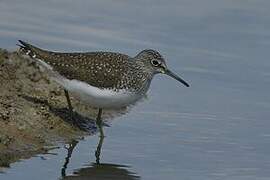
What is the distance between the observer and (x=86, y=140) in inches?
510

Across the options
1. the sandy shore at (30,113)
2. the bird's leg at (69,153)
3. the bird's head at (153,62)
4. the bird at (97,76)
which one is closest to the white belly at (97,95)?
the bird at (97,76)

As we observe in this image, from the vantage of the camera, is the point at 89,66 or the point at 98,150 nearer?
the point at 98,150

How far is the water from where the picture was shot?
1188 centimetres

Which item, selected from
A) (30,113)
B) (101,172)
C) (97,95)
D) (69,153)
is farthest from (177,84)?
(101,172)

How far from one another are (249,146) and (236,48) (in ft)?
13.1

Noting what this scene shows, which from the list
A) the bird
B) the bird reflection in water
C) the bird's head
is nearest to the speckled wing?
the bird

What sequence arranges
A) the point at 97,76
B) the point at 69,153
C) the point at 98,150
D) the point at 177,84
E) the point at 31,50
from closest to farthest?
the point at 69,153
the point at 98,150
the point at 97,76
the point at 31,50
the point at 177,84

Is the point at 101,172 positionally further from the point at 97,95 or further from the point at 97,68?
the point at 97,68

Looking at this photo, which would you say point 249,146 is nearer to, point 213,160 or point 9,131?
point 213,160

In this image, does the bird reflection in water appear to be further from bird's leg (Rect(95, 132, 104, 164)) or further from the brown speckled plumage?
the brown speckled plumage

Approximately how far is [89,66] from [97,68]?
102mm

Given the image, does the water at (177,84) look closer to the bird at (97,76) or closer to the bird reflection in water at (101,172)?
the bird reflection in water at (101,172)

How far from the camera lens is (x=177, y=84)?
50.8 ft

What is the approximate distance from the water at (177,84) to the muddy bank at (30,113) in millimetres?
271
